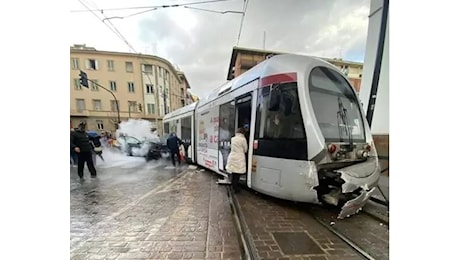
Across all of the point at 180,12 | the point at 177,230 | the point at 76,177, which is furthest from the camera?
the point at 76,177

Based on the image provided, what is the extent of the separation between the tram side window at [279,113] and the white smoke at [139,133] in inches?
414

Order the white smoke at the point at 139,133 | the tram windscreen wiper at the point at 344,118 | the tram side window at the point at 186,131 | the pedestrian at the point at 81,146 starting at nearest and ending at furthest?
the tram windscreen wiper at the point at 344,118 → the pedestrian at the point at 81,146 → the tram side window at the point at 186,131 → the white smoke at the point at 139,133

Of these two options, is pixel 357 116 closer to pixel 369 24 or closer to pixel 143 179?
pixel 369 24

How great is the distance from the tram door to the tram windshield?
1.50 meters

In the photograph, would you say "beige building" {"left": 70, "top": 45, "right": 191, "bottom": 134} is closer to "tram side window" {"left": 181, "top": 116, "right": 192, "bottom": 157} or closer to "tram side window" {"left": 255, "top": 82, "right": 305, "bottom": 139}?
"tram side window" {"left": 181, "top": 116, "right": 192, "bottom": 157}

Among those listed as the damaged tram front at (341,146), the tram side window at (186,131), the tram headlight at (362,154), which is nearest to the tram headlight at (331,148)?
the damaged tram front at (341,146)

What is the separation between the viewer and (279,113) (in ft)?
13.7

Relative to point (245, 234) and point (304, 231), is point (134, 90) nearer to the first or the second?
point (245, 234)

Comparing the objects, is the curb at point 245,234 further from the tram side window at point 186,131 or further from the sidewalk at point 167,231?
the tram side window at point 186,131

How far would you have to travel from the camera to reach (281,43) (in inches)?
297

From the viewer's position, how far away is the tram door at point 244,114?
5102mm
